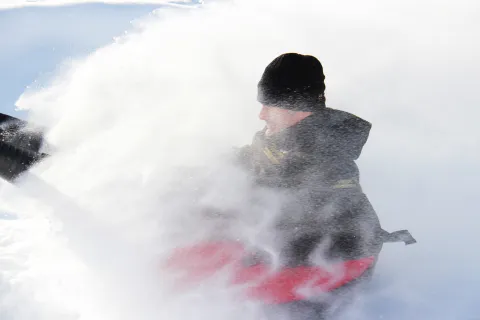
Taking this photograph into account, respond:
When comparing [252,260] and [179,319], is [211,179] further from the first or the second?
[179,319]

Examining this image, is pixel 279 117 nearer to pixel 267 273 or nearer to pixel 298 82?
pixel 298 82

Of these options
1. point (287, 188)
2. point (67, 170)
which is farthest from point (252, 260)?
point (67, 170)

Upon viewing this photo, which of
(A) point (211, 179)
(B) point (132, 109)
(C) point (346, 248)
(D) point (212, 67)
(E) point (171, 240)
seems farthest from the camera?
(D) point (212, 67)

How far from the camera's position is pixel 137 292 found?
2.94m

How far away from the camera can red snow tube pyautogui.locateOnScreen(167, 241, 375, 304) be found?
2.70 metres

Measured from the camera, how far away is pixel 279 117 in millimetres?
3078

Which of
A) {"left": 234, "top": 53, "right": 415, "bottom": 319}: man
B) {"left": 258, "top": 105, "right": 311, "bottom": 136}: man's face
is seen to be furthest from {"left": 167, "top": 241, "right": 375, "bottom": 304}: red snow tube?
{"left": 258, "top": 105, "right": 311, "bottom": 136}: man's face

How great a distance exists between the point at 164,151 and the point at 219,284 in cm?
137

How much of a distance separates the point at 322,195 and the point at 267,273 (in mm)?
580

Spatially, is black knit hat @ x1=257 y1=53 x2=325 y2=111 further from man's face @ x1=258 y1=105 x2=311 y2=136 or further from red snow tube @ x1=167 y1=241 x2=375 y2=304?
red snow tube @ x1=167 y1=241 x2=375 y2=304

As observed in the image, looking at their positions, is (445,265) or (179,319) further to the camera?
(445,265)

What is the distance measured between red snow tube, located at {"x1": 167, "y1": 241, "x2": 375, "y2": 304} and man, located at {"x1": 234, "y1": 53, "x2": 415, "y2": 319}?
45 millimetres

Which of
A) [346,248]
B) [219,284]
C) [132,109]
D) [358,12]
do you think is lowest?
[219,284]

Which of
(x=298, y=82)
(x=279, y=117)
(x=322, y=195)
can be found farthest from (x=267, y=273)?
(x=298, y=82)
